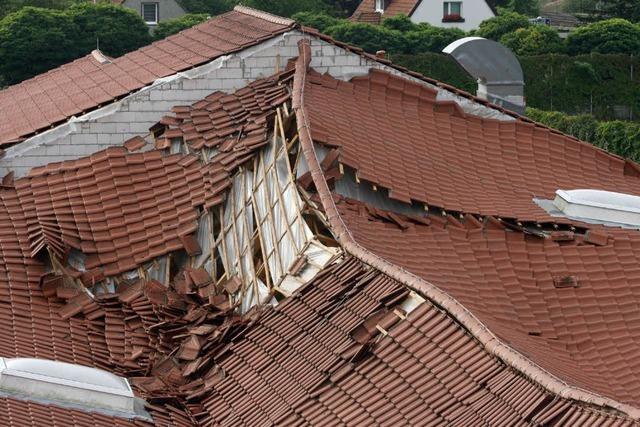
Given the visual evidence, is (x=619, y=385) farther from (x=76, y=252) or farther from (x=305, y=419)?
(x=76, y=252)

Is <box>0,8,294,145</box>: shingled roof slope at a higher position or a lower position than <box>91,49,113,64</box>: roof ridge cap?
higher

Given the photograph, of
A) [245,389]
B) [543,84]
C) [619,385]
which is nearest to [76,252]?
[245,389]

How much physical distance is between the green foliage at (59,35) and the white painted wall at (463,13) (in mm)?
18943

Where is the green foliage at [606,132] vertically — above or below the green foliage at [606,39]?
above

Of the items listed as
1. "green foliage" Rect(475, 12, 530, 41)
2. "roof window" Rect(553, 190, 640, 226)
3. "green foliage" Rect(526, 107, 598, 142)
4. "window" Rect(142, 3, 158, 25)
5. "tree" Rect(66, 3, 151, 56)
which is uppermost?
"roof window" Rect(553, 190, 640, 226)

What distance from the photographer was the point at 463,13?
82500 millimetres

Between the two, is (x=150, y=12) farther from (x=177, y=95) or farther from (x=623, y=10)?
(x=177, y=95)

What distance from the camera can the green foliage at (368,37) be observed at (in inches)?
2650

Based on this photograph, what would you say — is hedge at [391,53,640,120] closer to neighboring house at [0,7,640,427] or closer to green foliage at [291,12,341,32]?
green foliage at [291,12,341,32]

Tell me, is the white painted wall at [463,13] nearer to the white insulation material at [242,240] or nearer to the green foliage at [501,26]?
the green foliage at [501,26]

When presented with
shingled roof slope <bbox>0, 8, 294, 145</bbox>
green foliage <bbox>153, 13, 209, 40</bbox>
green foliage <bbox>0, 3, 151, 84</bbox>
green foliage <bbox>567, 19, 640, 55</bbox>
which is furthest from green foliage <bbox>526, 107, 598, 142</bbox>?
green foliage <bbox>153, 13, 209, 40</bbox>

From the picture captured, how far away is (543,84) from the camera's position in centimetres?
5956

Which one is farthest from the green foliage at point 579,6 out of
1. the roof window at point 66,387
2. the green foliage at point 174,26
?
the roof window at point 66,387

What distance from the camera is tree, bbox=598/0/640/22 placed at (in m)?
78.9
